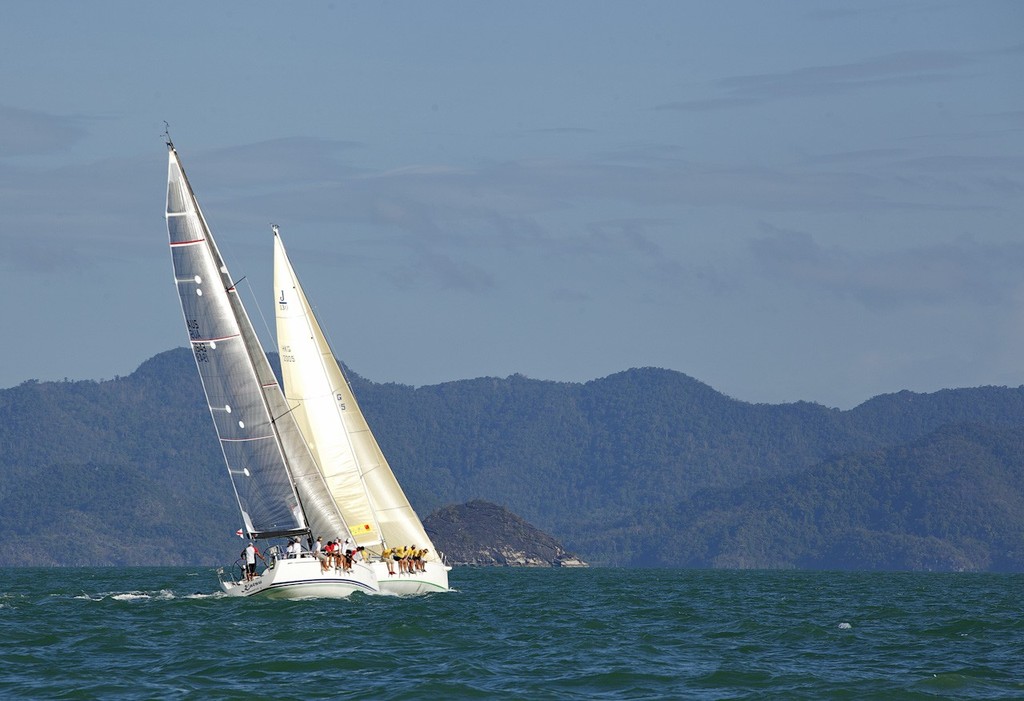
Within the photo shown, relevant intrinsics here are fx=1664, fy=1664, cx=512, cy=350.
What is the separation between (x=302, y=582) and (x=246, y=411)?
5.95 metres

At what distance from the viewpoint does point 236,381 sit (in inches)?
2165

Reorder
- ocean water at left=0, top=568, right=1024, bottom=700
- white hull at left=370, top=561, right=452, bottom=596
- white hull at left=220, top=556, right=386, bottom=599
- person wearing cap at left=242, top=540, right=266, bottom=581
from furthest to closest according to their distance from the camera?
white hull at left=370, top=561, right=452, bottom=596
person wearing cap at left=242, top=540, right=266, bottom=581
white hull at left=220, top=556, right=386, bottom=599
ocean water at left=0, top=568, right=1024, bottom=700

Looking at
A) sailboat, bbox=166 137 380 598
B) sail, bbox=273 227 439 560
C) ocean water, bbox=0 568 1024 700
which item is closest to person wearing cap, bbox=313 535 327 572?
sailboat, bbox=166 137 380 598

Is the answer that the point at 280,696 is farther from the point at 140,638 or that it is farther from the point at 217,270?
the point at 217,270

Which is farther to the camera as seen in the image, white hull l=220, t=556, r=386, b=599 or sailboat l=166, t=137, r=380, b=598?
→ white hull l=220, t=556, r=386, b=599

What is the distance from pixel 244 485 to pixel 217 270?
7320 millimetres

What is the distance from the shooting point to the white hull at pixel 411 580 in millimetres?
60625

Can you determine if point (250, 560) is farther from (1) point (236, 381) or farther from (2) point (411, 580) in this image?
(2) point (411, 580)

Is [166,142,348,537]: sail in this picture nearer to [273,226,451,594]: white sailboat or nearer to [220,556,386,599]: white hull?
[220,556,386,599]: white hull

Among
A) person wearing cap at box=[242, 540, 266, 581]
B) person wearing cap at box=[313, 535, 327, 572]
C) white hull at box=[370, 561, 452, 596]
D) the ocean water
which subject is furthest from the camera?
white hull at box=[370, 561, 452, 596]

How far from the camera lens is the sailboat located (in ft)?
178

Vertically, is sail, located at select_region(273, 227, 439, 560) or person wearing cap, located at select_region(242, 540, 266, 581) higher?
sail, located at select_region(273, 227, 439, 560)

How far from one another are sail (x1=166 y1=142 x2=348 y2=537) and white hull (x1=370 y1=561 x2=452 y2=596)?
465 centimetres

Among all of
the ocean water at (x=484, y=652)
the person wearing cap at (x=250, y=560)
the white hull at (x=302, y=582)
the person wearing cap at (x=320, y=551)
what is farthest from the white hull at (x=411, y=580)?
the person wearing cap at (x=250, y=560)
